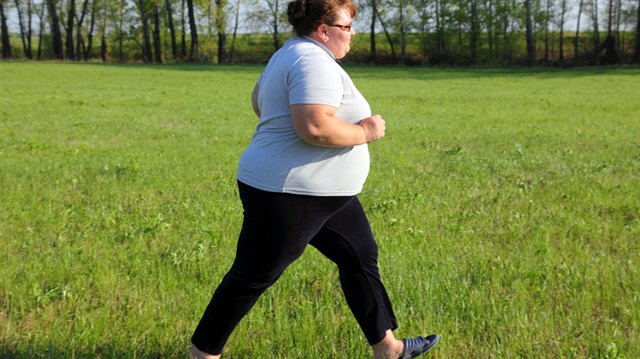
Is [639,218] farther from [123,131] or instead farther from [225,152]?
[123,131]

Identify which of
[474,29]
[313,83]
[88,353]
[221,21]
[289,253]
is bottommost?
[88,353]

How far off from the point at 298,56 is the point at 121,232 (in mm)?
3604

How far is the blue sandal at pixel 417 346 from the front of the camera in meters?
3.42

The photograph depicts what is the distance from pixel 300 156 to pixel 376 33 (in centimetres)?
7194

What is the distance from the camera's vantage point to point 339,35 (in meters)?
2.91

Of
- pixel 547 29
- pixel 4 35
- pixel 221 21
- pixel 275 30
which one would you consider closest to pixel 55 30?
pixel 4 35

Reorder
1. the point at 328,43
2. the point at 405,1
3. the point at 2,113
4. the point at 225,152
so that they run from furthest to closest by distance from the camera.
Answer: the point at 405,1 → the point at 2,113 → the point at 225,152 → the point at 328,43

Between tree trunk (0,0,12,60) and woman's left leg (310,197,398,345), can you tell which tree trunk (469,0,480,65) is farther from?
woman's left leg (310,197,398,345)

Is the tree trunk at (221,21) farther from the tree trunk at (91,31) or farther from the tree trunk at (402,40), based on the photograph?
the tree trunk at (402,40)

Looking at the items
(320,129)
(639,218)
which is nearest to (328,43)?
(320,129)

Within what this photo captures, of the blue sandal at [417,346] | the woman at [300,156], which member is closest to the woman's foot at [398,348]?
the blue sandal at [417,346]

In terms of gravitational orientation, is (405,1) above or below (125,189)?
above

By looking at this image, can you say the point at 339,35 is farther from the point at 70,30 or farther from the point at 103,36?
the point at 103,36

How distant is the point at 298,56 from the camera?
275 cm
